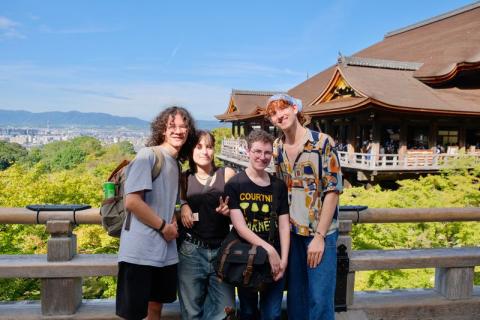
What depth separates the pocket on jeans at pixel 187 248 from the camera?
2307mm

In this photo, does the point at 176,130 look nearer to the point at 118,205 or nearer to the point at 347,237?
the point at 118,205

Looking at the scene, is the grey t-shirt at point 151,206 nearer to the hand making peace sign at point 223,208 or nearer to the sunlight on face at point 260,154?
the hand making peace sign at point 223,208

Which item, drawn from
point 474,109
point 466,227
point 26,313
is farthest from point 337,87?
point 26,313

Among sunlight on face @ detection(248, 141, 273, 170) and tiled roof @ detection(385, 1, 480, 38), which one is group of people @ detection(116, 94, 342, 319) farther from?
tiled roof @ detection(385, 1, 480, 38)

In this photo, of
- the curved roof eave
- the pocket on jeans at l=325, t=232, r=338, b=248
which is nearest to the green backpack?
the pocket on jeans at l=325, t=232, r=338, b=248

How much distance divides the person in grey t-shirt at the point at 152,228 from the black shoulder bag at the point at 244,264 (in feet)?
0.94

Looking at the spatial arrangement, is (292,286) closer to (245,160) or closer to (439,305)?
(439,305)

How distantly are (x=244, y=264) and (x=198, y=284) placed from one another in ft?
1.16

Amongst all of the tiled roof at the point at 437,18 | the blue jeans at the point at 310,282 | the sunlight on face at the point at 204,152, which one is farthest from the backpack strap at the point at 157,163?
the tiled roof at the point at 437,18

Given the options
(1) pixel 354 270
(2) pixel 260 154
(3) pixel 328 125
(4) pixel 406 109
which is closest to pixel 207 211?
(2) pixel 260 154

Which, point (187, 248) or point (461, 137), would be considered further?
point (461, 137)

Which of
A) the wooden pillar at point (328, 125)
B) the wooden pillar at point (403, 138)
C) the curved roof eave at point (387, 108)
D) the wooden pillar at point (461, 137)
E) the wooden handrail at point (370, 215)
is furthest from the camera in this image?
the wooden pillar at point (328, 125)

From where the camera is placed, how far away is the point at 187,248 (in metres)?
2.31

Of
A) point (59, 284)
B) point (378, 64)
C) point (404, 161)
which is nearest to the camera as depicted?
point (59, 284)
